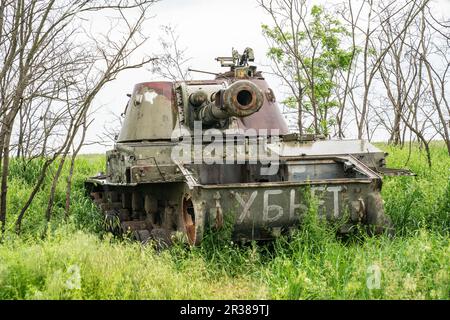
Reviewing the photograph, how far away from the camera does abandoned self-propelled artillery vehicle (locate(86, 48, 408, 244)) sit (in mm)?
6934

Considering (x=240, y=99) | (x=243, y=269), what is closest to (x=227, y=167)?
(x=240, y=99)

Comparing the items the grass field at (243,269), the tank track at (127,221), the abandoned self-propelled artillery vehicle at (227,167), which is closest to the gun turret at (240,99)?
the abandoned self-propelled artillery vehicle at (227,167)

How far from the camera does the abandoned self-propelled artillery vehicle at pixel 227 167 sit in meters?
6.93

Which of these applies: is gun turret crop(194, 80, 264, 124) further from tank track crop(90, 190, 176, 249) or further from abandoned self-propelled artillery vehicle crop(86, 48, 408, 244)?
tank track crop(90, 190, 176, 249)

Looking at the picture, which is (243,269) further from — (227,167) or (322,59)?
(322,59)

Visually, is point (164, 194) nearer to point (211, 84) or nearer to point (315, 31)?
point (211, 84)

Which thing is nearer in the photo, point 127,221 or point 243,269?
point 243,269

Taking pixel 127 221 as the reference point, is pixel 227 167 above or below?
above

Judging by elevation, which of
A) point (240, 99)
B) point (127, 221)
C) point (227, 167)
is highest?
point (240, 99)

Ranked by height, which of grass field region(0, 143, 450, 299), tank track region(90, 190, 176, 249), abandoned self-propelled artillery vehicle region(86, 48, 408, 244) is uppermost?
abandoned self-propelled artillery vehicle region(86, 48, 408, 244)

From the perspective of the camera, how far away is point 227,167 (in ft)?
25.6

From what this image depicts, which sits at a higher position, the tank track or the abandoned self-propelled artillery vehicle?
the abandoned self-propelled artillery vehicle

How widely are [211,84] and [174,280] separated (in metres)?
4.38

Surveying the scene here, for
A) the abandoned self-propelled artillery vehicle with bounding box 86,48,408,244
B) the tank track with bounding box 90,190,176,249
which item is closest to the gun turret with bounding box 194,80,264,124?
the abandoned self-propelled artillery vehicle with bounding box 86,48,408,244
